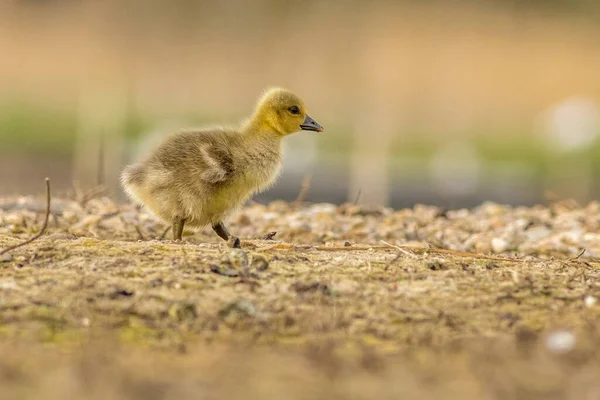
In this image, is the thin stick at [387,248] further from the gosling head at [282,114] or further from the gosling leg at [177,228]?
the gosling head at [282,114]

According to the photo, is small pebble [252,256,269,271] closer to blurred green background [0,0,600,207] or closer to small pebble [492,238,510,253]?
small pebble [492,238,510,253]

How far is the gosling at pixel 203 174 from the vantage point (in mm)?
6027

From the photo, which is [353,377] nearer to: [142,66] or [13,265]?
[13,265]

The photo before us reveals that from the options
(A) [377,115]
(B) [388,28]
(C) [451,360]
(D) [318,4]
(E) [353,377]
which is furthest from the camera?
(D) [318,4]

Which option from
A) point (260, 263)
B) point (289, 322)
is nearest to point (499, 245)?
point (260, 263)

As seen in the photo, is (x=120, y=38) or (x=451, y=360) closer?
(x=451, y=360)

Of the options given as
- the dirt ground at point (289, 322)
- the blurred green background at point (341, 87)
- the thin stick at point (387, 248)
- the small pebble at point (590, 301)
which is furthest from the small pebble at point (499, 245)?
the blurred green background at point (341, 87)

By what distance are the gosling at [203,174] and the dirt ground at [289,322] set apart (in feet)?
1.78

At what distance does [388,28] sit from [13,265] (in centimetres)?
6136

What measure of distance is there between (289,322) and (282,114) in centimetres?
253

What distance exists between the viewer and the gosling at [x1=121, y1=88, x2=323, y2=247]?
603 cm

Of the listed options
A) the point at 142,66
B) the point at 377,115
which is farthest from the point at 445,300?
the point at 142,66

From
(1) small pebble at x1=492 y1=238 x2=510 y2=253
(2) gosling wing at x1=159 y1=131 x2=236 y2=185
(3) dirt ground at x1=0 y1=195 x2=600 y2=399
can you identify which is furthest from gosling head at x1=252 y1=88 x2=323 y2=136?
(1) small pebble at x1=492 y1=238 x2=510 y2=253

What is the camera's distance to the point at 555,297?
4742 millimetres
